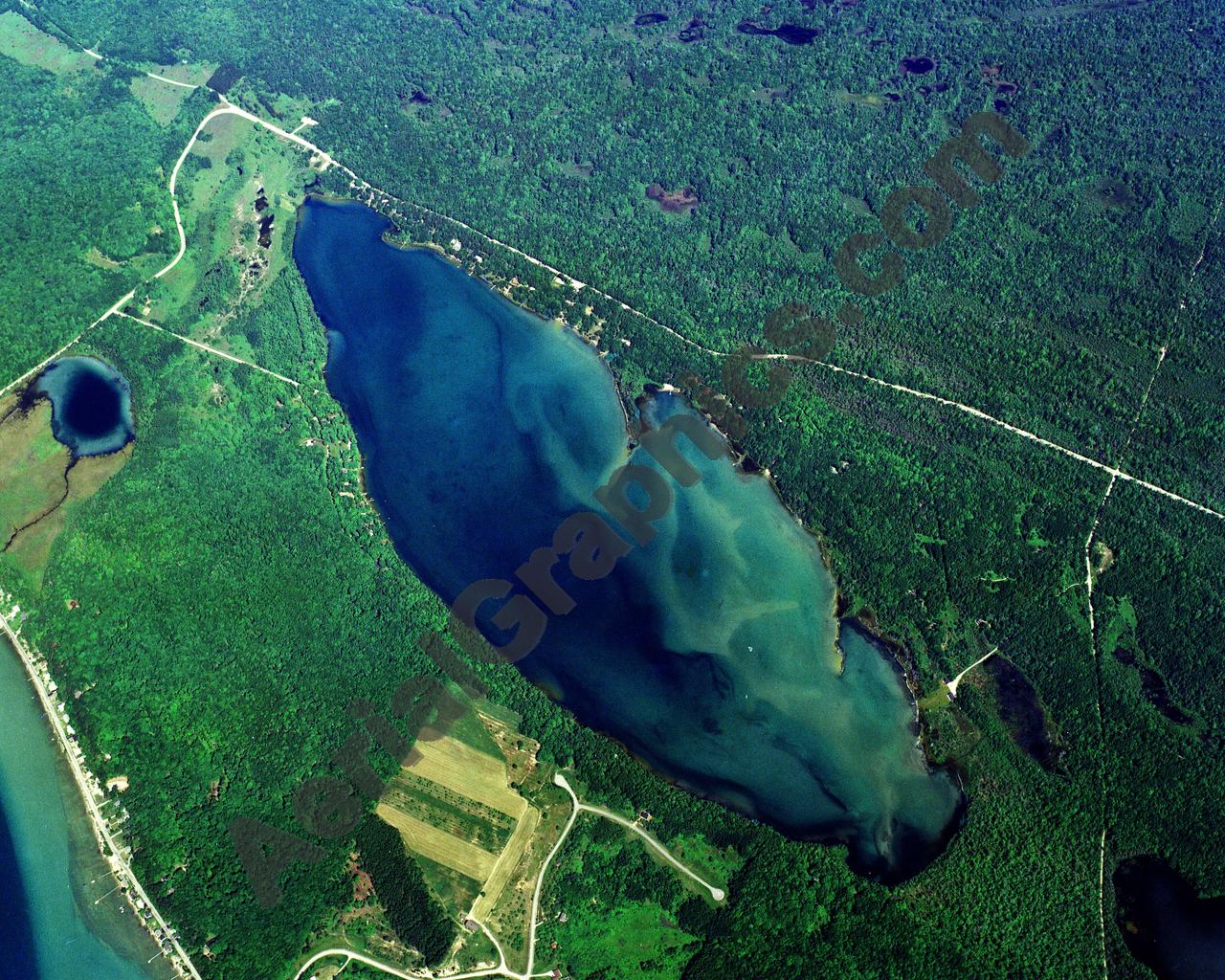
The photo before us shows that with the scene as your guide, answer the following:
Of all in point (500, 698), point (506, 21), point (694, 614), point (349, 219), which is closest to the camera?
point (500, 698)

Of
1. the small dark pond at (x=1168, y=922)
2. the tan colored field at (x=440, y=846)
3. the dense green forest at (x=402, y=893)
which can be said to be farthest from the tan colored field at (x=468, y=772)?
the small dark pond at (x=1168, y=922)

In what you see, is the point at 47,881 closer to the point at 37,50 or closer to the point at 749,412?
the point at 749,412

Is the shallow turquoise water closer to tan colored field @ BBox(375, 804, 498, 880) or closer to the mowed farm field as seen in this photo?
tan colored field @ BBox(375, 804, 498, 880)

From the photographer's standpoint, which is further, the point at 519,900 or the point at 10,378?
the point at 10,378

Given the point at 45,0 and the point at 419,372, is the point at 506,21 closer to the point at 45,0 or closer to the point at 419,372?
the point at 419,372

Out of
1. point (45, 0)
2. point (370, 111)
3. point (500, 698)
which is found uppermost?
point (45, 0)

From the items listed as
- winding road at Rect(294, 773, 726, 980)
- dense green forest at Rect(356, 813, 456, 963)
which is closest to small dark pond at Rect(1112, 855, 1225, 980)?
winding road at Rect(294, 773, 726, 980)

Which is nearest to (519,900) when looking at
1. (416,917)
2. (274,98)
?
(416,917)
